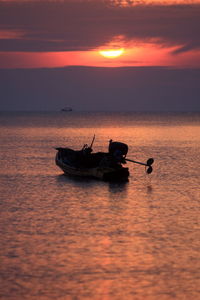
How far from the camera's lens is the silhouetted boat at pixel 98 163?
44.2 metres

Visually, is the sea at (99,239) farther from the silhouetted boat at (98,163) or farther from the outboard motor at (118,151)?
→ the outboard motor at (118,151)

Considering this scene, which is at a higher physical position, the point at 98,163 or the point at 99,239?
the point at 98,163

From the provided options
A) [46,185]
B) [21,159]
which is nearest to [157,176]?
[46,185]

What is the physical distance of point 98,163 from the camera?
46.9m

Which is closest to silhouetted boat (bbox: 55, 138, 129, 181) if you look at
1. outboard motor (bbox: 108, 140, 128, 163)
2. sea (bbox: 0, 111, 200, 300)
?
outboard motor (bbox: 108, 140, 128, 163)

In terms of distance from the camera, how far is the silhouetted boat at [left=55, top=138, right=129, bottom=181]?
44219mm

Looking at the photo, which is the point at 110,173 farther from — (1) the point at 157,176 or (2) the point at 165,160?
(2) the point at 165,160

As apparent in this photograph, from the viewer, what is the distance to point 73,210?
33.6m

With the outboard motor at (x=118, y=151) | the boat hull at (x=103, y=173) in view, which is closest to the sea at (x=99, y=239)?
the boat hull at (x=103, y=173)

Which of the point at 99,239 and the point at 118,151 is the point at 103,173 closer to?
the point at 118,151

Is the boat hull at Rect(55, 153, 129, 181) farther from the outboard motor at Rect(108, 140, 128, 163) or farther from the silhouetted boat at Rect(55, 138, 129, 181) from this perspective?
the outboard motor at Rect(108, 140, 128, 163)

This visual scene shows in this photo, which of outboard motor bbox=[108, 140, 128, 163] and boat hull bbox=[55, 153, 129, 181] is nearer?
outboard motor bbox=[108, 140, 128, 163]

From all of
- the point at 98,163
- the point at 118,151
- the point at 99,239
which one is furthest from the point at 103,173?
the point at 99,239

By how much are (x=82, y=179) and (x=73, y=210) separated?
Answer: 13.8 meters
